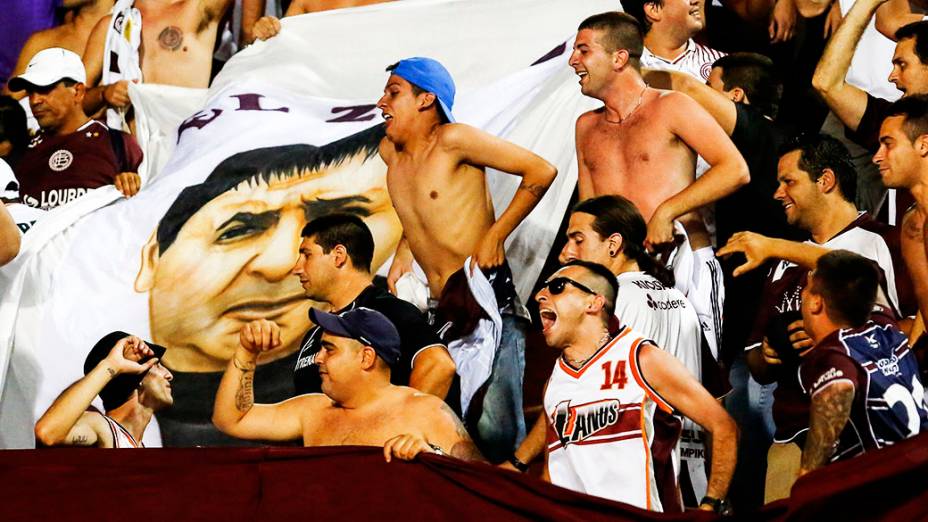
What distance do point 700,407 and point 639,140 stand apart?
93cm

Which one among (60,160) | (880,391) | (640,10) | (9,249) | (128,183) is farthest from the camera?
(60,160)

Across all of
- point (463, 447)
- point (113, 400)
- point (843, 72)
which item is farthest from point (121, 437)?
point (843, 72)

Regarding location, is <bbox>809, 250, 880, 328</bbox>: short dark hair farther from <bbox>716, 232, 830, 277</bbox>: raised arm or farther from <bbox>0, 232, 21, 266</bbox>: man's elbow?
<bbox>0, 232, 21, 266</bbox>: man's elbow

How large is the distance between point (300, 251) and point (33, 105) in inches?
58.6

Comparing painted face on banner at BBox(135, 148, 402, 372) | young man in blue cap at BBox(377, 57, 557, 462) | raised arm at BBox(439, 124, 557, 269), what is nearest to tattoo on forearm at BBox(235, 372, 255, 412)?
painted face on banner at BBox(135, 148, 402, 372)

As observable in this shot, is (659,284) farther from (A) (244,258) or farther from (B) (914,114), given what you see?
(A) (244,258)

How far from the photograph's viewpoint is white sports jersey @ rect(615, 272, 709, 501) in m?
4.74

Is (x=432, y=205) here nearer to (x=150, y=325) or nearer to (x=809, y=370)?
(x=150, y=325)

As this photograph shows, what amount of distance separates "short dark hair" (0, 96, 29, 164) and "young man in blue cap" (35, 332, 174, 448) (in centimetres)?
110

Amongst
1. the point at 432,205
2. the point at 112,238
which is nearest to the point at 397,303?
the point at 432,205

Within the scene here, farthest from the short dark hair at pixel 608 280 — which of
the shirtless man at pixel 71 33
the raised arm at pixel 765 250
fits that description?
the shirtless man at pixel 71 33

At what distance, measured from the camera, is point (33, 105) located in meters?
6.23

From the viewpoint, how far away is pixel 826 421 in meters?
4.35

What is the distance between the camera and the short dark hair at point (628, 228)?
482 centimetres
